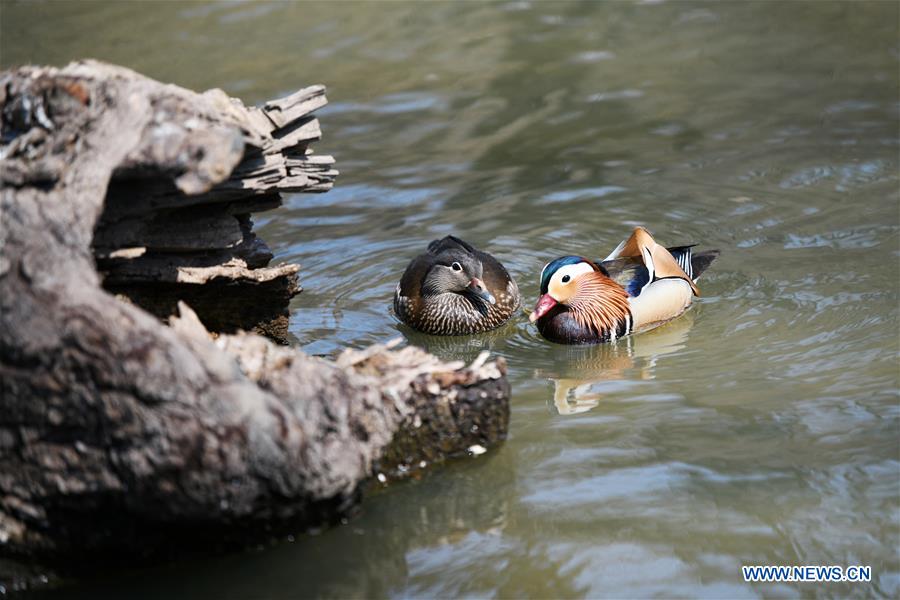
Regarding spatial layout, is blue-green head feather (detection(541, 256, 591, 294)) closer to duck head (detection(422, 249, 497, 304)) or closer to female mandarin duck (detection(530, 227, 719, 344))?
female mandarin duck (detection(530, 227, 719, 344))

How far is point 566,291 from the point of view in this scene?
285 inches

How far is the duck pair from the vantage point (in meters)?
7.21

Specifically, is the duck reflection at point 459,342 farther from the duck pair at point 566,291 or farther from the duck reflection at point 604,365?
the duck reflection at point 604,365

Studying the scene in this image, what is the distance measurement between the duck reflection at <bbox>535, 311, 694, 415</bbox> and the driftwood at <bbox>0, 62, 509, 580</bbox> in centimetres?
125

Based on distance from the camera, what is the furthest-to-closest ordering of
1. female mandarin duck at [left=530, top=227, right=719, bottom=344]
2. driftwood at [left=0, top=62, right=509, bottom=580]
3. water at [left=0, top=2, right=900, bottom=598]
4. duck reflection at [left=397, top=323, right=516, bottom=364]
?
duck reflection at [left=397, top=323, right=516, bottom=364] → female mandarin duck at [left=530, top=227, right=719, bottom=344] → water at [left=0, top=2, right=900, bottom=598] → driftwood at [left=0, top=62, right=509, bottom=580]

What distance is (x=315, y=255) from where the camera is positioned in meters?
8.52

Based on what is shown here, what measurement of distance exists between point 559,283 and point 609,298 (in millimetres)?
344

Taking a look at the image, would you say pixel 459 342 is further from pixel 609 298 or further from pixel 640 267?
pixel 640 267

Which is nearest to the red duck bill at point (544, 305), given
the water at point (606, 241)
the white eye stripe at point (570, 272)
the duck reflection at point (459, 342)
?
the white eye stripe at point (570, 272)

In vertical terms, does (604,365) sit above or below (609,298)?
below

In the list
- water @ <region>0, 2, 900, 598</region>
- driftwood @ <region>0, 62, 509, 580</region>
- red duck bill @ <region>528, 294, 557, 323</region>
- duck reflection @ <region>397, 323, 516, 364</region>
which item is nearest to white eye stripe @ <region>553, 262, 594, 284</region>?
red duck bill @ <region>528, 294, 557, 323</region>

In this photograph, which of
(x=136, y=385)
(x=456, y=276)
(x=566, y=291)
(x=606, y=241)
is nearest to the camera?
(x=136, y=385)

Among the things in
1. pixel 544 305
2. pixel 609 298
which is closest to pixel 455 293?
pixel 544 305

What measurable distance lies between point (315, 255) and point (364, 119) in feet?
10.5
